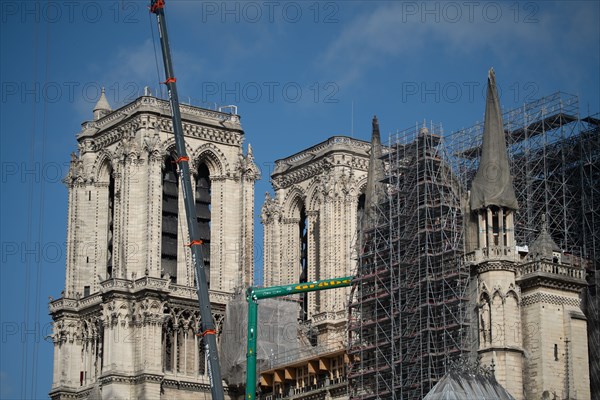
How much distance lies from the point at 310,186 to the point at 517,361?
31.8m

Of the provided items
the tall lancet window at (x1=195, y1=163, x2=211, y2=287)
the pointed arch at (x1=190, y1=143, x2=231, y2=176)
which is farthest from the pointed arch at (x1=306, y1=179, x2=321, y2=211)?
the tall lancet window at (x1=195, y1=163, x2=211, y2=287)

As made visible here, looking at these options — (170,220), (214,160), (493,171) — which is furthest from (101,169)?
(493,171)

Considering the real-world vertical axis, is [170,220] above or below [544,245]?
above

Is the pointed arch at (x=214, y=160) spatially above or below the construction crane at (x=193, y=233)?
above

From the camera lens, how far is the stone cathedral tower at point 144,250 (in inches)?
3632

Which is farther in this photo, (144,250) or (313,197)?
(313,197)

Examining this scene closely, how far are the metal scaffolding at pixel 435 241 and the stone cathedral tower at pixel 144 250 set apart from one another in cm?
1572

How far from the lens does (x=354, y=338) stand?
3214 inches

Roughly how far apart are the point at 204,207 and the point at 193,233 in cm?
2554

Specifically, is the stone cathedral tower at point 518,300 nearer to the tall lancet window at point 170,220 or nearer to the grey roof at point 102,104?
the tall lancet window at point 170,220

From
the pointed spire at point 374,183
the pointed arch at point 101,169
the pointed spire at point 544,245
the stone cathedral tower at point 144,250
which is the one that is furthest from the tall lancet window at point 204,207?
the pointed spire at point 544,245

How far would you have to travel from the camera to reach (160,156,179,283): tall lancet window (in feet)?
316

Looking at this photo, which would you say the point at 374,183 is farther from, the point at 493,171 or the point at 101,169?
the point at 101,169

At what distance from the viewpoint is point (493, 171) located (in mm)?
71938
